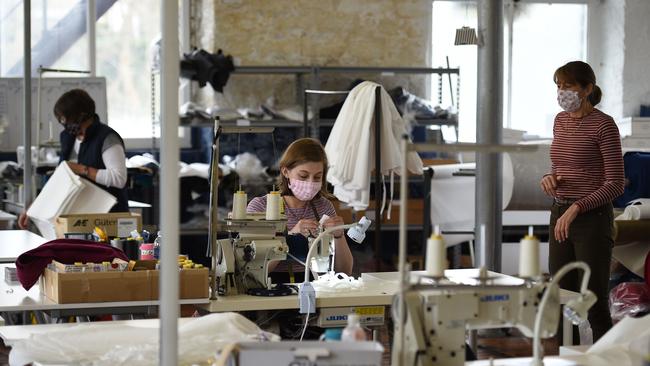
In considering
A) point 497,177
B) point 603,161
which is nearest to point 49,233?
point 497,177

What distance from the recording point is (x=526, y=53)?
9344 millimetres

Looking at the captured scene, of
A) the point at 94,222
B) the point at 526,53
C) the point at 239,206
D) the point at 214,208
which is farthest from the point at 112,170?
the point at 526,53

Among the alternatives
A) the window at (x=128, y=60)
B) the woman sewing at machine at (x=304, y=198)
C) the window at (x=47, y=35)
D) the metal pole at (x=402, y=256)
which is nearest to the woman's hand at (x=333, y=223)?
the woman sewing at machine at (x=304, y=198)

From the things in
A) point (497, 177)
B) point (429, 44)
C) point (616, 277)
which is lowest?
point (616, 277)

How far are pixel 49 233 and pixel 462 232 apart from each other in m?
3.14

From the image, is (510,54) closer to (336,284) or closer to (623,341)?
(336,284)

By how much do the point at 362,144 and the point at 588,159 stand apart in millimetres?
1726

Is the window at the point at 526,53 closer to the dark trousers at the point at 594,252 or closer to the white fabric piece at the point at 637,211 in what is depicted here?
the white fabric piece at the point at 637,211

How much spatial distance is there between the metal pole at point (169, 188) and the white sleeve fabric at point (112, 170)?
340 centimetres

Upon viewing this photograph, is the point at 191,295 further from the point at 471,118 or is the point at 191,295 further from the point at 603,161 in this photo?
the point at 471,118

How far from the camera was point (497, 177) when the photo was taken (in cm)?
590

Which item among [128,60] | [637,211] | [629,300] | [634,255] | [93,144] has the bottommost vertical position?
[629,300]

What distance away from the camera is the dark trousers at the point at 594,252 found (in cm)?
438

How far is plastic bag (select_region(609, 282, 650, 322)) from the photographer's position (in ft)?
18.0
